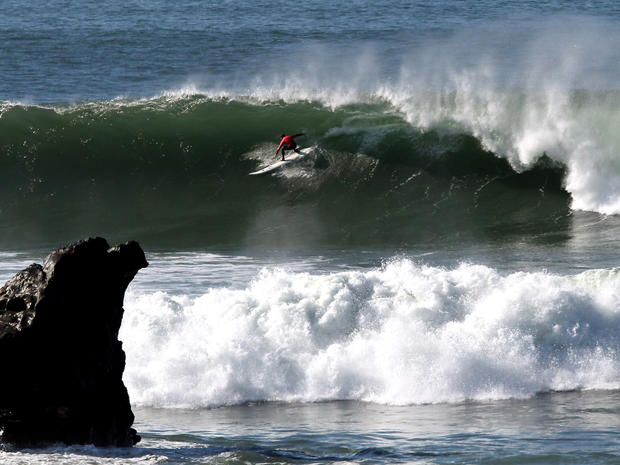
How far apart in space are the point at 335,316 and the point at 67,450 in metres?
5.41

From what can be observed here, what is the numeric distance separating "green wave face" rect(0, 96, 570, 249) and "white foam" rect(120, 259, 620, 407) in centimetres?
678

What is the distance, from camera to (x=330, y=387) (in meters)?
13.9

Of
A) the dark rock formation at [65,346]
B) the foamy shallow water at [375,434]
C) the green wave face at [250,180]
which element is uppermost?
the green wave face at [250,180]

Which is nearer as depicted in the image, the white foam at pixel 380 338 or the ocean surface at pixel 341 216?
the ocean surface at pixel 341 216

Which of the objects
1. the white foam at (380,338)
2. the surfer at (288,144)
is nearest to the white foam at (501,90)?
the surfer at (288,144)

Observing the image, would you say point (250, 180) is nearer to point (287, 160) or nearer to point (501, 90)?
point (287, 160)

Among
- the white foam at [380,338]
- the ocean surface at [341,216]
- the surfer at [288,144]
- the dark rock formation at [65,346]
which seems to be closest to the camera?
the dark rock formation at [65,346]

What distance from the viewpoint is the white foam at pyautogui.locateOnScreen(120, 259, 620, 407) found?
45.3 feet

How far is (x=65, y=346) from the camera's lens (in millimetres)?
9789

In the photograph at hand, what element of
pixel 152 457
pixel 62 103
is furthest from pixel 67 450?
pixel 62 103

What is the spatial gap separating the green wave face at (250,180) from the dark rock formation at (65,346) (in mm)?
11982

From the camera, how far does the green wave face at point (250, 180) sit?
23.6 meters

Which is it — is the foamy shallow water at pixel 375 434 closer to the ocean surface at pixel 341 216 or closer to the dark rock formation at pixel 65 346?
the ocean surface at pixel 341 216

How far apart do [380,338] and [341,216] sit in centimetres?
1022
